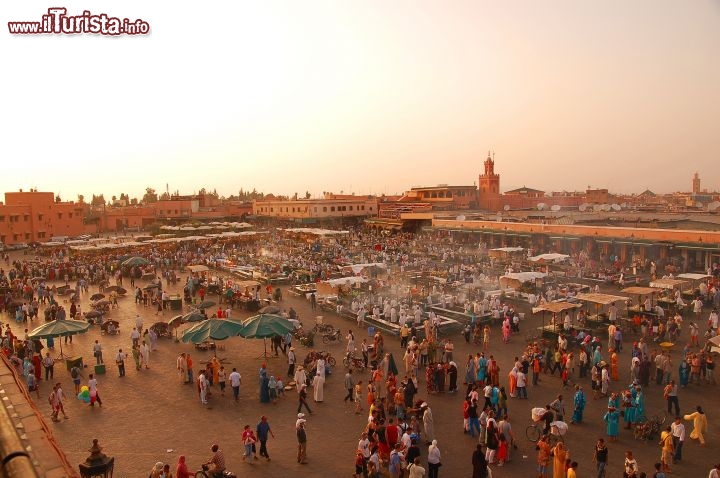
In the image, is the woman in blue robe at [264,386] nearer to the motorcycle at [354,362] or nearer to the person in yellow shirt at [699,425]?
the motorcycle at [354,362]

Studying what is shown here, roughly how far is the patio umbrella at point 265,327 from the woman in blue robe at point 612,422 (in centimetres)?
853

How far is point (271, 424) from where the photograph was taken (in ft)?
37.0

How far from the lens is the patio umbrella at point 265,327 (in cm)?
1464

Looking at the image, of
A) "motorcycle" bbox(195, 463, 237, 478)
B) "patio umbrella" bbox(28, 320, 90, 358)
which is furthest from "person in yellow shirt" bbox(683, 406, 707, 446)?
"patio umbrella" bbox(28, 320, 90, 358)

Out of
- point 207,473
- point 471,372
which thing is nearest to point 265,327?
point 471,372

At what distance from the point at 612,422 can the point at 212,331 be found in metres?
10.2

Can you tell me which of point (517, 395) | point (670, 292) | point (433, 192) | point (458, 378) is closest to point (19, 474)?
point (517, 395)

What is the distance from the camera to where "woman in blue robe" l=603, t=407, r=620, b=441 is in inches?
396

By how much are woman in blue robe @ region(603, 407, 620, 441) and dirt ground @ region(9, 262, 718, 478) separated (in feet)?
0.62

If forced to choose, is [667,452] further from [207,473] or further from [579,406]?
[207,473]

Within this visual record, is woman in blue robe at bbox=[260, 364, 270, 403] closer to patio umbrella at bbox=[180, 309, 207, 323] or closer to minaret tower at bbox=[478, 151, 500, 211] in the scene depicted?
patio umbrella at bbox=[180, 309, 207, 323]

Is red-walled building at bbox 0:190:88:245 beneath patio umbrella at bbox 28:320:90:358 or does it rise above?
above

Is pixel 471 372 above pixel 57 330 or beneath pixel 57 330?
beneath

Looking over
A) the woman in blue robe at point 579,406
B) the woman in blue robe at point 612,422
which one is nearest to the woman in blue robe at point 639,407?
the woman in blue robe at point 612,422
